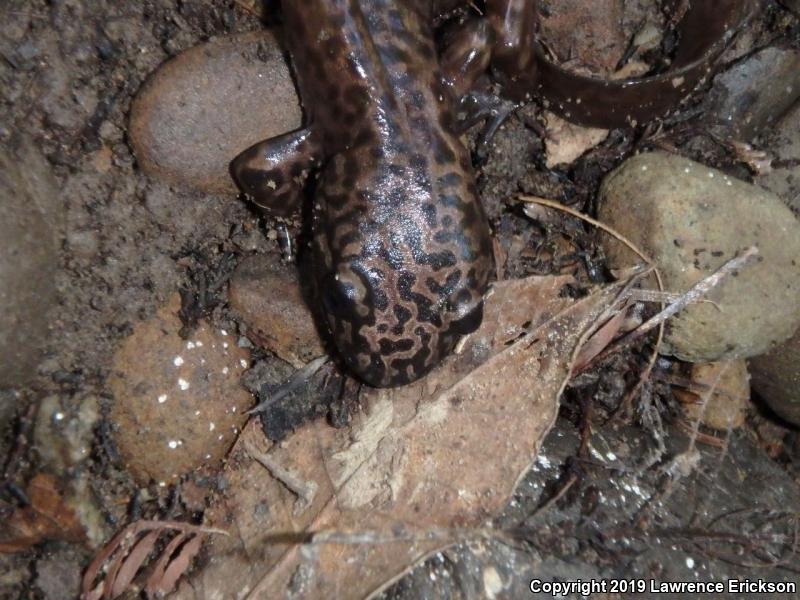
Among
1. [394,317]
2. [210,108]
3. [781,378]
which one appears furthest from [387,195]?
[781,378]

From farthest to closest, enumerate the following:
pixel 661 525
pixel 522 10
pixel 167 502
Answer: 1. pixel 522 10
2. pixel 167 502
3. pixel 661 525

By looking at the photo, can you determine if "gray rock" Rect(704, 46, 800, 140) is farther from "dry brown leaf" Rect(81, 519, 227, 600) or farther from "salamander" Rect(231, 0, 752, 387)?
"dry brown leaf" Rect(81, 519, 227, 600)

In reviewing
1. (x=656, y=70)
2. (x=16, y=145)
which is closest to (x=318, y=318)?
(x=16, y=145)

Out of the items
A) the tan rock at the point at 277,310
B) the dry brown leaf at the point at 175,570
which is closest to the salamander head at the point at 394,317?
the tan rock at the point at 277,310

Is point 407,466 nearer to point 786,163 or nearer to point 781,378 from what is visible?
point 781,378

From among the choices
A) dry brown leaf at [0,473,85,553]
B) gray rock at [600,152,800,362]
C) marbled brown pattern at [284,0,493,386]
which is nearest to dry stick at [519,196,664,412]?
gray rock at [600,152,800,362]

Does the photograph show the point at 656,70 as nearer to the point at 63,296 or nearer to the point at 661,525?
the point at 661,525
